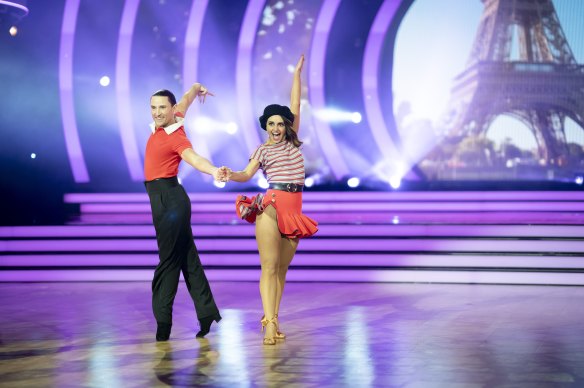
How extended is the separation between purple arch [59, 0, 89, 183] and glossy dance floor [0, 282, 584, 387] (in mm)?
3067

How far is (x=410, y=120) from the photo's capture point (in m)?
12.1

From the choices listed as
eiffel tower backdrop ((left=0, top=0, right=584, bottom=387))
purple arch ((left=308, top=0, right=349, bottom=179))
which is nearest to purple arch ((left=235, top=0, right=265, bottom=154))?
eiffel tower backdrop ((left=0, top=0, right=584, bottom=387))

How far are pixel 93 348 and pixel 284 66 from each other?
27.4 feet

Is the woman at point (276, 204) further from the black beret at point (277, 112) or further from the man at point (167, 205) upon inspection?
the man at point (167, 205)

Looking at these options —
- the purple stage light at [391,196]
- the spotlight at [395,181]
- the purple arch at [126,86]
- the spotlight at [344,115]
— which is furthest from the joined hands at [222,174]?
the spotlight at [344,115]

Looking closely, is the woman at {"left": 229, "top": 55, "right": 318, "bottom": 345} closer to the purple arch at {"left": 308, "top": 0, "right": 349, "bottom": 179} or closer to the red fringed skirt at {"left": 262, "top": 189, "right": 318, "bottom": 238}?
the red fringed skirt at {"left": 262, "top": 189, "right": 318, "bottom": 238}

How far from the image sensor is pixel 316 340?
5.43 m

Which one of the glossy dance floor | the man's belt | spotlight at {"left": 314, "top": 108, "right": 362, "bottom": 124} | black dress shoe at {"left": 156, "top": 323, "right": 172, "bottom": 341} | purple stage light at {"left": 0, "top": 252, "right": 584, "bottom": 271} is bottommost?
the glossy dance floor

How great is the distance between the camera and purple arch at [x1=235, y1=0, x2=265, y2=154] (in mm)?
10766

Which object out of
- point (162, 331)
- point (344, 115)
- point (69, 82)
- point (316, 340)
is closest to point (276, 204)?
point (316, 340)

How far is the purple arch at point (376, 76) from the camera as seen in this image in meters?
11.0

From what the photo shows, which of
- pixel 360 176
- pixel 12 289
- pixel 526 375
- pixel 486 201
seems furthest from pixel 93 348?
pixel 360 176

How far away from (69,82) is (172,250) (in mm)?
5797

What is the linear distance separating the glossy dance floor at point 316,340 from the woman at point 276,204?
0.35 metres
